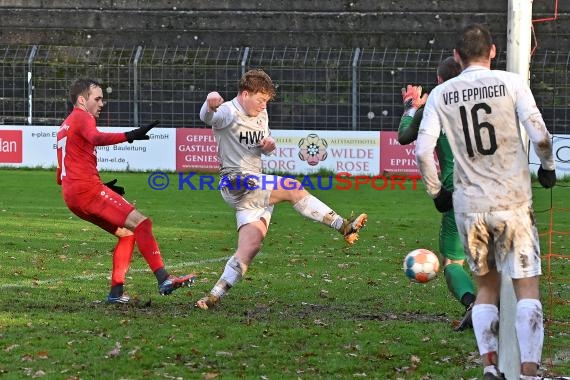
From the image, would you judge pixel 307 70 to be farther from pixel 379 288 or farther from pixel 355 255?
pixel 379 288

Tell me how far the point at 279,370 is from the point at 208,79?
23.3 m

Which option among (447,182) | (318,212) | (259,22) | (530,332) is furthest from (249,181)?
(259,22)

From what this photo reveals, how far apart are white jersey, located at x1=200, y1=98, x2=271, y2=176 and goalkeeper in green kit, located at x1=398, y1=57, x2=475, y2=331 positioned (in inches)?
52.3

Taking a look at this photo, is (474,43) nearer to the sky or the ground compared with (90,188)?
nearer to the sky

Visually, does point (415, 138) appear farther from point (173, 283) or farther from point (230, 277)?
point (173, 283)

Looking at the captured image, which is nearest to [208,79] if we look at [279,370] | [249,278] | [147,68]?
[147,68]

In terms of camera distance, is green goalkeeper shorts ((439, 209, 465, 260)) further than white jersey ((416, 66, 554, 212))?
Yes

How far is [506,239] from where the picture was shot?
675 cm

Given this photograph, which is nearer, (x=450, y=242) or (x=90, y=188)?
(x=450, y=242)

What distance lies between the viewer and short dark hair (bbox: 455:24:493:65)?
268 inches

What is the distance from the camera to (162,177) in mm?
27562

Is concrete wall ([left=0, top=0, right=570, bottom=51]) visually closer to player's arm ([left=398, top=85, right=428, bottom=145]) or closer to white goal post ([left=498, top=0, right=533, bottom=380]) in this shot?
player's arm ([left=398, top=85, right=428, bottom=145])

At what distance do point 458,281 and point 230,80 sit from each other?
69.2 ft

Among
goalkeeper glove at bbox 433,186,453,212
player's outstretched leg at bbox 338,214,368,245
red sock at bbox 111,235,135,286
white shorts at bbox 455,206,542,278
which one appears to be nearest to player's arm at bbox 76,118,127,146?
red sock at bbox 111,235,135,286
